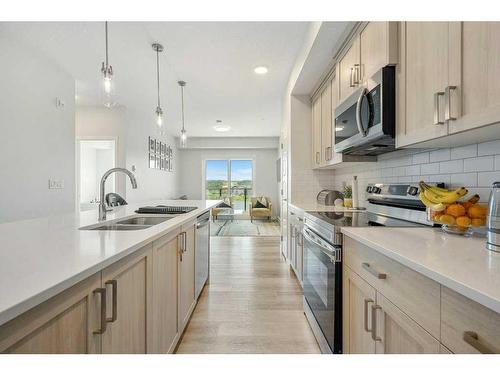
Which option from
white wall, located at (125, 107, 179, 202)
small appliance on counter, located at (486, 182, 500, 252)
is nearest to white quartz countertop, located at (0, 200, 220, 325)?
small appliance on counter, located at (486, 182, 500, 252)

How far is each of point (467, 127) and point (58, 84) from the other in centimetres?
409

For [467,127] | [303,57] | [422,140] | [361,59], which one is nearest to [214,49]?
[303,57]

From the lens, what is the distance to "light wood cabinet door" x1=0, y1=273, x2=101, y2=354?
0.55 m

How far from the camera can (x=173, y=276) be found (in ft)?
5.16

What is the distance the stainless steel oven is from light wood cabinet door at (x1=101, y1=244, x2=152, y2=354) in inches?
38.2

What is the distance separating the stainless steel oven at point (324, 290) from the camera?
1.44 metres

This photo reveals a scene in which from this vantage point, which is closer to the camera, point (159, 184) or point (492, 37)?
point (492, 37)

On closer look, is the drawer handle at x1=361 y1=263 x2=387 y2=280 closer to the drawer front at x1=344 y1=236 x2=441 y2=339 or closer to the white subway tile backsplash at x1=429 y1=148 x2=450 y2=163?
→ the drawer front at x1=344 y1=236 x2=441 y2=339

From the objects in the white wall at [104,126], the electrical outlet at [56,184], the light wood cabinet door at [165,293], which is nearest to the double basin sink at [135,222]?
the light wood cabinet door at [165,293]

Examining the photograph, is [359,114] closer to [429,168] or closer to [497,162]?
[429,168]

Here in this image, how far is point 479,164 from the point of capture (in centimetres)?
126

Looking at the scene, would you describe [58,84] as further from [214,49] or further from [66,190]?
[214,49]

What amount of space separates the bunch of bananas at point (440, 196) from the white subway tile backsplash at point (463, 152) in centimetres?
26

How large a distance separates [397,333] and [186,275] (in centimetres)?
141
